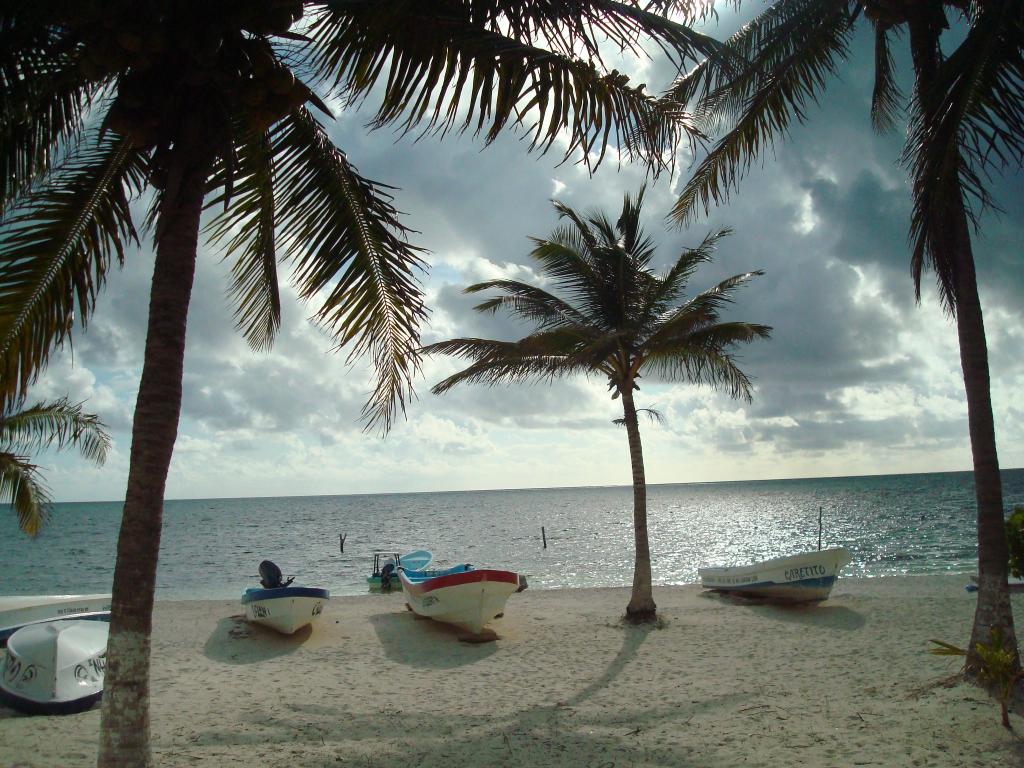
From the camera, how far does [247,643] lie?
11906mm

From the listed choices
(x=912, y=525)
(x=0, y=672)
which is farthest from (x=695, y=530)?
(x=0, y=672)

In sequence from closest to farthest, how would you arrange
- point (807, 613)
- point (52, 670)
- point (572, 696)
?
point (52, 670) → point (572, 696) → point (807, 613)

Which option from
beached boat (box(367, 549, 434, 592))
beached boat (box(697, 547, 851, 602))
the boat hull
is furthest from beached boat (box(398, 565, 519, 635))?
beached boat (box(697, 547, 851, 602))

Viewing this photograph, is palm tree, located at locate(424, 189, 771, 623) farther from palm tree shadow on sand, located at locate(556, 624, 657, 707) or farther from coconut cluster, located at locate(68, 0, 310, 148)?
coconut cluster, located at locate(68, 0, 310, 148)

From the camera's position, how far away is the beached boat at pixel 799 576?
1436 cm

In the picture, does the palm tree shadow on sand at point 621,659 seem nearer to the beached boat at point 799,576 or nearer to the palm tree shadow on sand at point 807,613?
the palm tree shadow on sand at point 807,613

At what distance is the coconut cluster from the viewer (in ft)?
12.3

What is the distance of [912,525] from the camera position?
165 feet

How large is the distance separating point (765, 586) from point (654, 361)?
589cm

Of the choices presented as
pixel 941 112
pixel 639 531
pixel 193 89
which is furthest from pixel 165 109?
pixel 639 531

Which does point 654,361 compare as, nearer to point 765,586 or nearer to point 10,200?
point 765,586

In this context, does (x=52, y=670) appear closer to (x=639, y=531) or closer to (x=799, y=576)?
(x=639, y=531)

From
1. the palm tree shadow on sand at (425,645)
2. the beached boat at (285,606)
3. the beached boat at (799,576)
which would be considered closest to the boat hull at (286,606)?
the beached boat at (285,606)

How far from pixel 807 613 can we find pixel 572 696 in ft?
24.9
